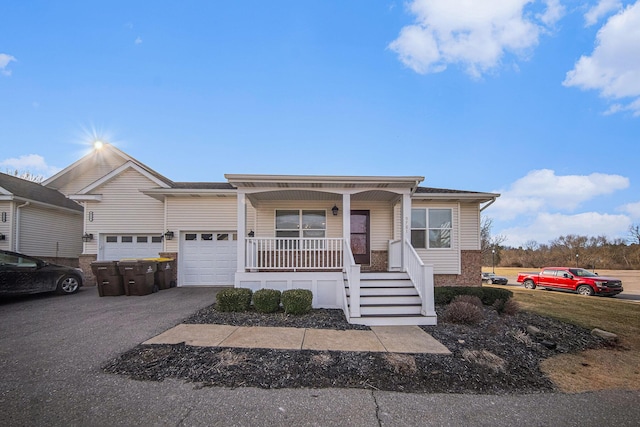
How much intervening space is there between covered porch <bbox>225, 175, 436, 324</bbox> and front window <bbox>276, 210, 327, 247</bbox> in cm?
3

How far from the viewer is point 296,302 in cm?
635

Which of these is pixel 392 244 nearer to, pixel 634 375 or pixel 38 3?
pixel 634 375

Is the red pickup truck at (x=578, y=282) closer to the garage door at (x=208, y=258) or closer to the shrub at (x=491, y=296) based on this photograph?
the shrub at (x=491, y=296)

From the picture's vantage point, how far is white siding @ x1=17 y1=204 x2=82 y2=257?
11367 millimetres

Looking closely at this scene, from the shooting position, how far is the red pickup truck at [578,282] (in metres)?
15.7

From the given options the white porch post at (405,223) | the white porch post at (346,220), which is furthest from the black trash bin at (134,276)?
the white porch post at (405,223)

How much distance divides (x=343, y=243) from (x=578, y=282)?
659 inches

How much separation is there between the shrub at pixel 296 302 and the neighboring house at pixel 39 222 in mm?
11258

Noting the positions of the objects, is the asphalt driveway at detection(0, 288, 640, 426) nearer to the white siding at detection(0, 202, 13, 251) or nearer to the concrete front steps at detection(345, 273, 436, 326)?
the concrete front steps at detection(345, 273, 436, 326)

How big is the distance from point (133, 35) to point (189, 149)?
4.75 metres

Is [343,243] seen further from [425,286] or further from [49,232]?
[49,232]

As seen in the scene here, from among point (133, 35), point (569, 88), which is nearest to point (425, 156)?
point (569, 88)

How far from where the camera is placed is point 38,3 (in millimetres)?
7465

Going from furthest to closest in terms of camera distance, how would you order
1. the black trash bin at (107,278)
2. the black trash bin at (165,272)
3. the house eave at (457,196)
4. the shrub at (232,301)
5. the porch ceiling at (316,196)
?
the house eave at (457,196) → the black trash bin at (165,272) → the porch ceiling at (316,196) → the black trash bin at (107,278) → the shrub at (232,301)
